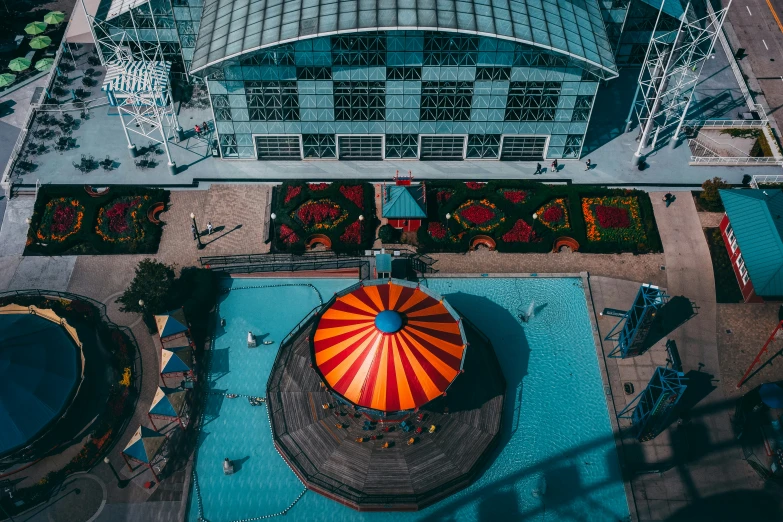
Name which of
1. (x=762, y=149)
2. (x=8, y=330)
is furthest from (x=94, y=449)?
(x=762, y=149)

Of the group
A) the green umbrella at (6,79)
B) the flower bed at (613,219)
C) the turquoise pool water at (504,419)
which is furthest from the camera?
the green umbrella at (6,79)

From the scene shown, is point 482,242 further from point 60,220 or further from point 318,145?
point 60,220

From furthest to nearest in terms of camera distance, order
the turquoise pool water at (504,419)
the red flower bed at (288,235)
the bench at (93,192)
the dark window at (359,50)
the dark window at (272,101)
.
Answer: the bench at (93,192) < the dark window at (272,101) < the red flower bed at (288,235) < the dark window at (359,50) < the turquoise pool water at (504,419)

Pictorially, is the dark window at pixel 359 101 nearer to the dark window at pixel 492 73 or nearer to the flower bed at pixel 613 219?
the dark window at pixel 492 73

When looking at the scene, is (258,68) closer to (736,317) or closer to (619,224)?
(619,224)

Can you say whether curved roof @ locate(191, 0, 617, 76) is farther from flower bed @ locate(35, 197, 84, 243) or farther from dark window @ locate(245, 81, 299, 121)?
flower bed @ locate(35, 197, 84, 243)

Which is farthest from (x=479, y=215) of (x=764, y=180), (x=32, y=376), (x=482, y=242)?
(x=32, y=376)

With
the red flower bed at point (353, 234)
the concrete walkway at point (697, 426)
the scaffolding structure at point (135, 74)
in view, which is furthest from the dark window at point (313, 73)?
the concrete walkway at point (697, 426)

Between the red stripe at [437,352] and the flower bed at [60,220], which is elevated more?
the red stripe at [437,352]
